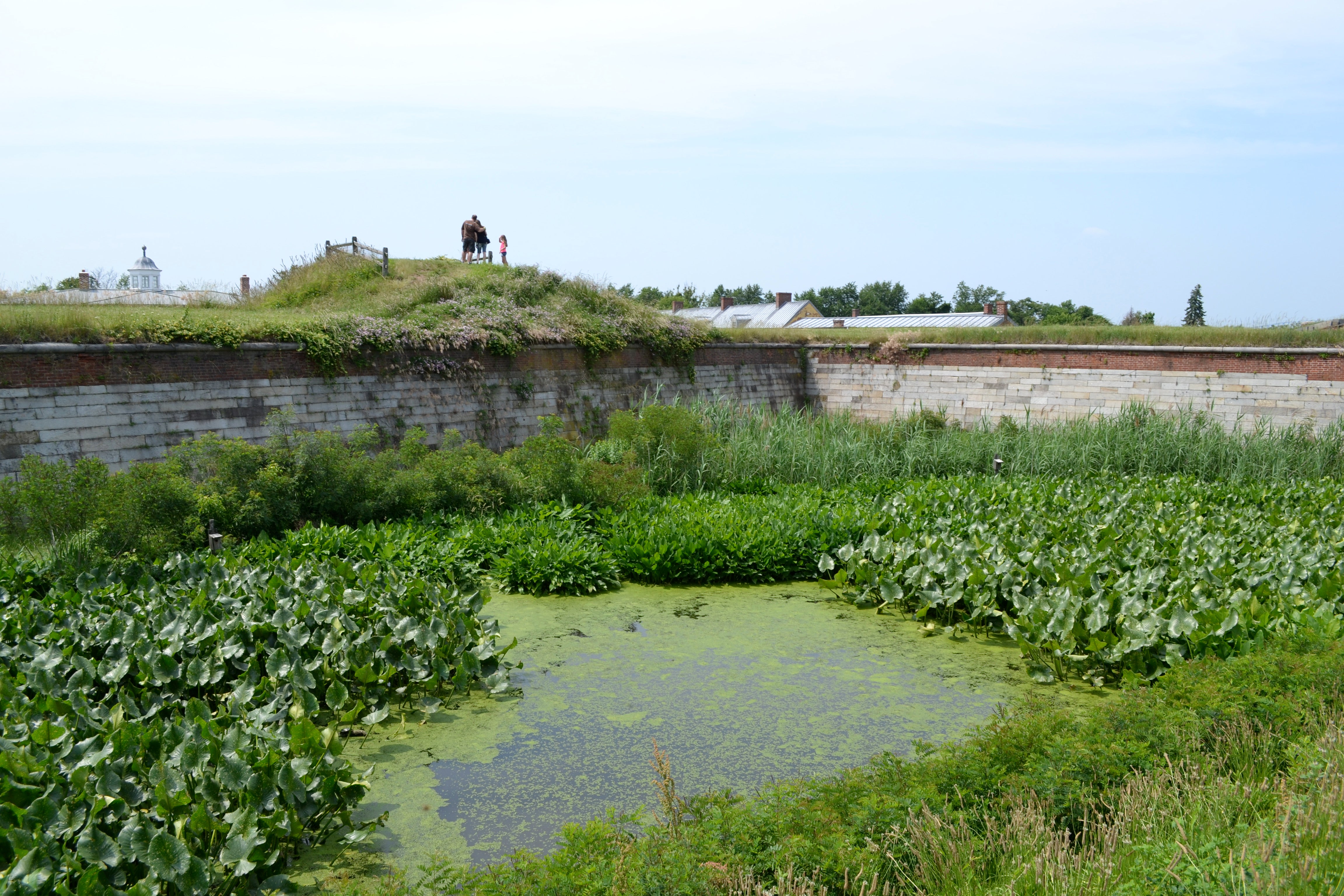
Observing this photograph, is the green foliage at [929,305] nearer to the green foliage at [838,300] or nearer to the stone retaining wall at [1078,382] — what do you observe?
the green foliage at [838,300]

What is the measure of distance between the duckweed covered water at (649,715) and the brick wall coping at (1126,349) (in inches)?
477

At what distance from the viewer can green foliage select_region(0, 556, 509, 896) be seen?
320cm

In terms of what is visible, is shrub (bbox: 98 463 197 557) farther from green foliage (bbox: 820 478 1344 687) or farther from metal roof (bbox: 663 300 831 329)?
metal roof (bbox: 663 300 831 329)

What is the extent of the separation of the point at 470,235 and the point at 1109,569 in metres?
17.8

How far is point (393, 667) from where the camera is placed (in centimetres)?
528

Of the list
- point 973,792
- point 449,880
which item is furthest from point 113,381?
point 973,792

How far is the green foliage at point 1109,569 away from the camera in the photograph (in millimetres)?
5574

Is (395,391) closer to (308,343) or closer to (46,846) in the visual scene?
(308,343)

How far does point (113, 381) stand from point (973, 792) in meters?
9.84

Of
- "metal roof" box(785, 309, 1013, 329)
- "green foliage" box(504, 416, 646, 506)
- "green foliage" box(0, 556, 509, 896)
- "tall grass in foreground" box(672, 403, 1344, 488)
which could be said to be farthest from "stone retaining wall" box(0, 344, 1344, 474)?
"metal roof" box(785, 309, 1013, 329)

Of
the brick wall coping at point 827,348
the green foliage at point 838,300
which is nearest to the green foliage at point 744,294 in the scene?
the green foliage at point 838,300

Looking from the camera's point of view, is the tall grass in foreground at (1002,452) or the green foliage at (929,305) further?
the green foliage at (929,305)

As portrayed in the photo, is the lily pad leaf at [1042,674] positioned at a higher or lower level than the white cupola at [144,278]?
lower

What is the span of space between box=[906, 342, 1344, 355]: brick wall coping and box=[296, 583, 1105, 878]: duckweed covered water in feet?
39.8
